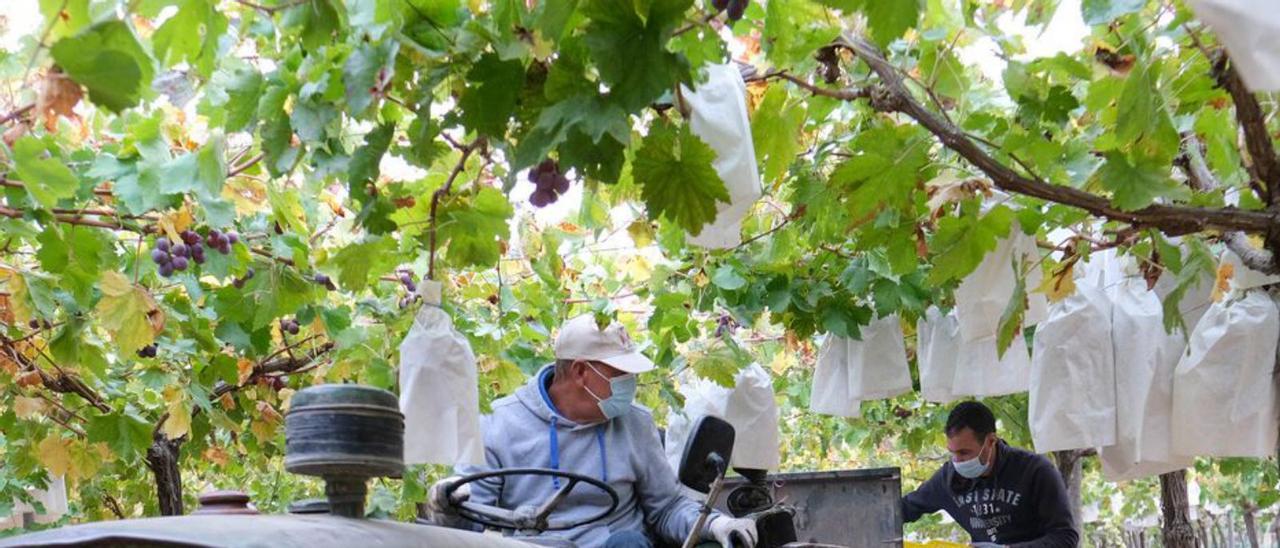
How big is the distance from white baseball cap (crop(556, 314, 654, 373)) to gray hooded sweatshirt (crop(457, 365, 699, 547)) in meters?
0.18

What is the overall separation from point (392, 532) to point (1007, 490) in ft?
20.2

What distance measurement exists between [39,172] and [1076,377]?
398cm

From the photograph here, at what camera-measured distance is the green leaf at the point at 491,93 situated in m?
3.00

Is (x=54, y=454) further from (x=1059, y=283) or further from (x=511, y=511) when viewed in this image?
(x=1059, y=283)

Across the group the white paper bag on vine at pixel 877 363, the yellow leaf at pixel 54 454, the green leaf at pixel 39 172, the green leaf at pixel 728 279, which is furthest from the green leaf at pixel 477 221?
the yellow leaf at pixel 54 454

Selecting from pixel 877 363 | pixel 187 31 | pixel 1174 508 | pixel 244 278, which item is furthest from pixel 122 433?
pixel 1174 508

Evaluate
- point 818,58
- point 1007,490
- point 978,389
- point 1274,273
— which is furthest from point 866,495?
point 818,58

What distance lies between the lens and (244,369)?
7.83 metres

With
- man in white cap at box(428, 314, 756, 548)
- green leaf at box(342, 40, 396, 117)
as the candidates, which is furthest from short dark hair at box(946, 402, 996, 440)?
green leaf at box(342, 40, 396, 117)

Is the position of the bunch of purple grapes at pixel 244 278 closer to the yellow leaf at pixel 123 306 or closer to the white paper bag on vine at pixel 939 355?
the yellow leaf at pixel 123 306

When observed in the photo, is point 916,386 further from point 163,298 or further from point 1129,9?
point 1129,9

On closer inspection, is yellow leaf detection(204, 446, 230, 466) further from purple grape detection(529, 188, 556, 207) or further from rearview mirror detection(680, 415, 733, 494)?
purple grape detection(529, 188, 556, 207)

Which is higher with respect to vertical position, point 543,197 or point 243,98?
point 243,98

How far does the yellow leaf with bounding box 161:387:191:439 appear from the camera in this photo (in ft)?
22.1
